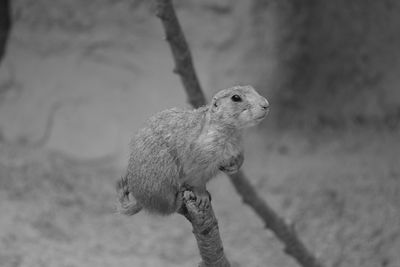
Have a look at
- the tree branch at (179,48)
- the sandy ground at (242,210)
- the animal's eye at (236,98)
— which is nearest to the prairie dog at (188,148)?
the animal's eye at (236,98)

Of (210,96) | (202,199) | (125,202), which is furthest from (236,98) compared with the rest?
(210,96)

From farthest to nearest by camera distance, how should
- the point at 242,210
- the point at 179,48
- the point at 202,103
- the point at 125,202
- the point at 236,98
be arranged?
the point at 242,210 → the point at 202,103 → the point at 179,48 → the point at 125,202 → the point at 236,98

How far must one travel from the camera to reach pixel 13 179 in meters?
3.84

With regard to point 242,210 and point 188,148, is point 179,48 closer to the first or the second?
point 188,148

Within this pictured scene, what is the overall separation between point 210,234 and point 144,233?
1794 millimetres

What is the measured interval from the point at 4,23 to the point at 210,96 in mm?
1428

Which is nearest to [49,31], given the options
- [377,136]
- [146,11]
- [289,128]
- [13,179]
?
[146,11]

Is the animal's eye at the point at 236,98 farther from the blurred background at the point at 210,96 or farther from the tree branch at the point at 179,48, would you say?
the blurred background at the point at 210,96

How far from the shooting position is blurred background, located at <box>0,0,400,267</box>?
3.73 metres

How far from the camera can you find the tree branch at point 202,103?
8.49 ft

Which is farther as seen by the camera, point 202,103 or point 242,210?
point 242,210

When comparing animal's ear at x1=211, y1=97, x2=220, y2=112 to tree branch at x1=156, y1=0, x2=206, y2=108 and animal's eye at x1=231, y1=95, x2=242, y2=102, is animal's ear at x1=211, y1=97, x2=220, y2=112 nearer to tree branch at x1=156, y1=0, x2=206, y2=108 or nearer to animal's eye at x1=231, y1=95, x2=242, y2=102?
animal's eye at x1=231, y1=95, x2=242, y2=102

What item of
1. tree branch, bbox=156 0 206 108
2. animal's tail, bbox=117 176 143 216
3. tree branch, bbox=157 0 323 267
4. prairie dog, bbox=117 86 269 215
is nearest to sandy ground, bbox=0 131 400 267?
tree branch, bbox=157 0 323 267

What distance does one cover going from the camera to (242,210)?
378 cm
